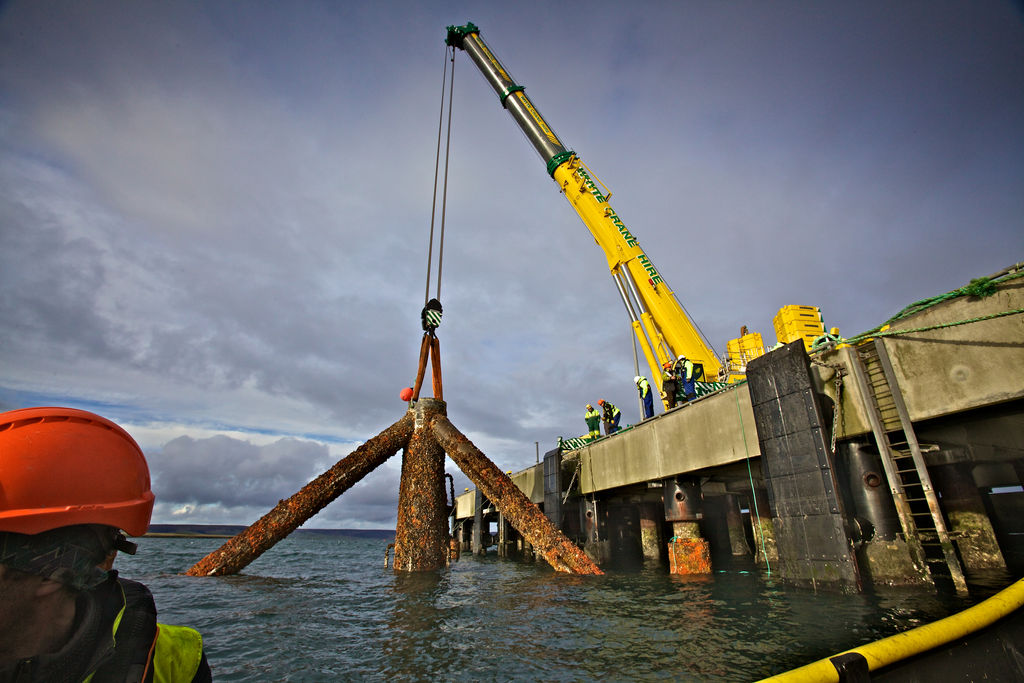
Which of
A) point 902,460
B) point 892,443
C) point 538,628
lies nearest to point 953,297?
point 892,443

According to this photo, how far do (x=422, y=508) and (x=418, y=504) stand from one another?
0.15 m

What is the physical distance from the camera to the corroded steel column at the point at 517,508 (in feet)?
30.8

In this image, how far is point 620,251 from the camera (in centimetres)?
1546

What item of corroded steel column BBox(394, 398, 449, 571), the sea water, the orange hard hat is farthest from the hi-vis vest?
corroded steel column BBox(394, 398, 449, 571)

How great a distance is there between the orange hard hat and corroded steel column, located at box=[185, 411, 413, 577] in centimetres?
916

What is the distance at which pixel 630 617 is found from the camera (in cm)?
621

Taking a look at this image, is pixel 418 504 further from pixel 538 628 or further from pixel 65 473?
pixel 65 473

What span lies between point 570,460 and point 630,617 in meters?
10.4

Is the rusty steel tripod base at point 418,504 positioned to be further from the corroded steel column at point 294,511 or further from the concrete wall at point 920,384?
the concrete wall at point 920,384

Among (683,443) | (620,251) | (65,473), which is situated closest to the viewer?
(65,473)

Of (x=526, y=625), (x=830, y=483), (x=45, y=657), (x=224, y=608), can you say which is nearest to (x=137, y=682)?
(x=45, y=657)

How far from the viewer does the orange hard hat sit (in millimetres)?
1272

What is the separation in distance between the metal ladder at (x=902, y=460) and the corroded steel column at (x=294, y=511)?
9.39 metres

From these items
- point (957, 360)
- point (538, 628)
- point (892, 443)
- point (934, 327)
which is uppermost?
point (934, 327)
